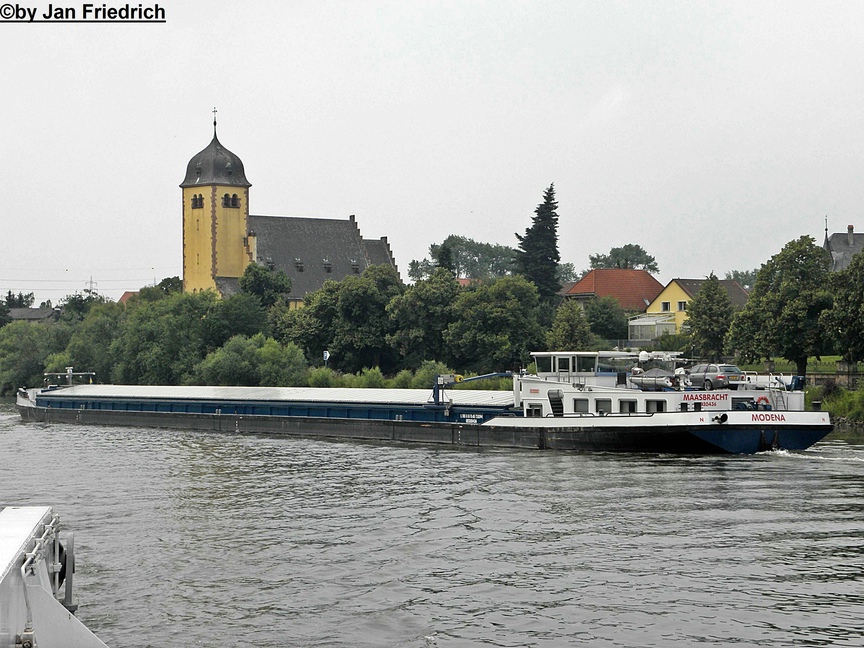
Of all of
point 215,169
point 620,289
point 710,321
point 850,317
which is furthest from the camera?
point 215,169

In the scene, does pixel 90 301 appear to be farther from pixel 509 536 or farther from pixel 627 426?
pixel 509 536

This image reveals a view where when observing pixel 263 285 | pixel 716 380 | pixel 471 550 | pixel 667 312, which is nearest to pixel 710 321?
pixel 667 312

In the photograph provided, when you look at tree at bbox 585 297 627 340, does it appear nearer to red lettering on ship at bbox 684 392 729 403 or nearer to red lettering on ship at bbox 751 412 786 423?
red lettering on ship at bbox 684 392 729 403

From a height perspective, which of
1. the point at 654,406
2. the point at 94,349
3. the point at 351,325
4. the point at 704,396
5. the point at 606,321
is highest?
the point at 606,321

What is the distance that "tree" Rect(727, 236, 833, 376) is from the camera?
173 ft

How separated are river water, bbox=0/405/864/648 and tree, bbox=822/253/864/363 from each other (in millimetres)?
16962

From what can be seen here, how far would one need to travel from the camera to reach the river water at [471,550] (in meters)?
15.2

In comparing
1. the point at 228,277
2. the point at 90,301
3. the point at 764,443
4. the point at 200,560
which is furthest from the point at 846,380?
the point at 90,301

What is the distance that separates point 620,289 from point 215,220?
38100 mm

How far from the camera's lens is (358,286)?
252ft

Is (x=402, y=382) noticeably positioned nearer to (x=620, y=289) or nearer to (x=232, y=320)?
(x=232, y=320)

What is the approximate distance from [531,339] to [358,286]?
1287cm

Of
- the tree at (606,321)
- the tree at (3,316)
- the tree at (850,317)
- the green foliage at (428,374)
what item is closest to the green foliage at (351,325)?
the green foliage at (428,374)

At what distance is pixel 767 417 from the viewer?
1289 inches
